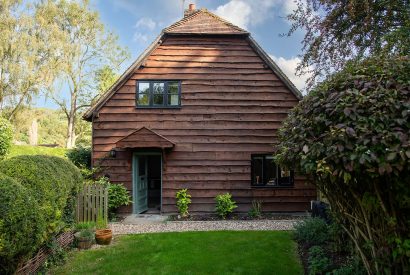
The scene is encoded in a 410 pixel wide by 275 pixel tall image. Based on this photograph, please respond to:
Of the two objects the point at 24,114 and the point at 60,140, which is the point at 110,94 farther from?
the point at 60,140

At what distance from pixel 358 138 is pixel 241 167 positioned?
28.2 feet

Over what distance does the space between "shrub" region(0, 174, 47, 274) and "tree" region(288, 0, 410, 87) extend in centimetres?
860

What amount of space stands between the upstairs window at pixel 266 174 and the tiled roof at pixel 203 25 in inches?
189

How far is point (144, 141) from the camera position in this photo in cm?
Answer: 1135

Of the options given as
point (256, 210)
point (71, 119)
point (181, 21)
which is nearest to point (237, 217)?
point (256, 210)

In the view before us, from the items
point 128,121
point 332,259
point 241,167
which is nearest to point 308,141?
point 332,259

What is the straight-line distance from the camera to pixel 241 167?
11.9m

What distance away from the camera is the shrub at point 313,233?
23.7 feet

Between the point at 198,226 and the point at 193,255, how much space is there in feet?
9.89

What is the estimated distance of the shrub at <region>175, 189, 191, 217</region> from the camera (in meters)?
11.4

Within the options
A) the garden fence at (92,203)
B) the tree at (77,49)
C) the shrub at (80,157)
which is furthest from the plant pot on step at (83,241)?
the tree at (77,49)

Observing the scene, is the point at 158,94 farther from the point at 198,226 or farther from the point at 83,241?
the point at 83,241

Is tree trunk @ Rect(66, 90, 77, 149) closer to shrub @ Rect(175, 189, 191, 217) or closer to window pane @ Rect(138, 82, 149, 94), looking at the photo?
window pane @ Rect(138, 82, 149, 94)

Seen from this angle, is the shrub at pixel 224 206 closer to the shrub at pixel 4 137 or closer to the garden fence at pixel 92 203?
the garden fence at pixel 92 203
